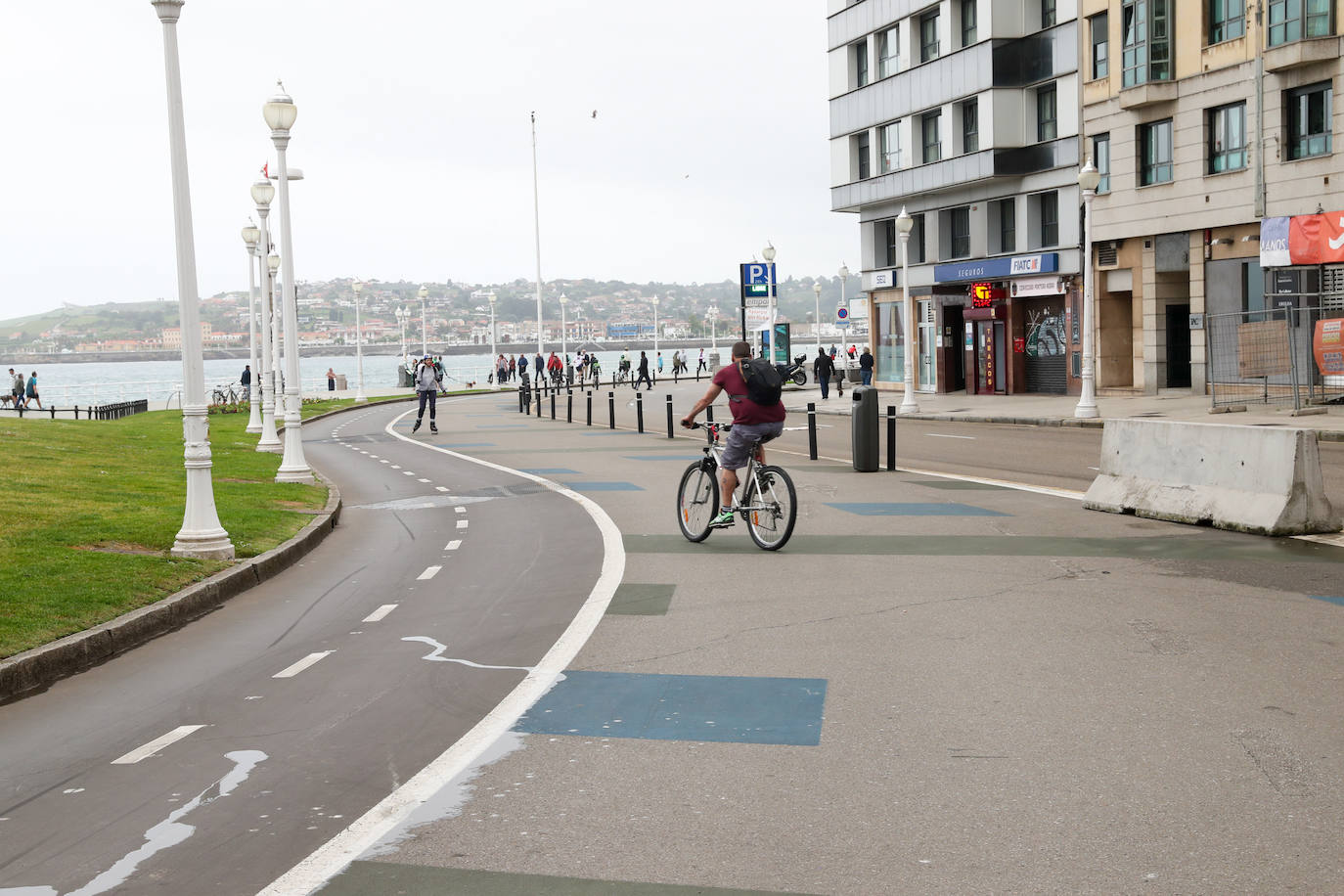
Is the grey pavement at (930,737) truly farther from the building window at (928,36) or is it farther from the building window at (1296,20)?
the building window at (928,36)

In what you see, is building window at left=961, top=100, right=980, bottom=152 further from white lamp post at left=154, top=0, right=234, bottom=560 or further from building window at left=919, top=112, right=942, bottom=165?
white lamp post at left=154, top=0, right=234, bottom=560

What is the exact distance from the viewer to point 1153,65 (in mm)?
38156

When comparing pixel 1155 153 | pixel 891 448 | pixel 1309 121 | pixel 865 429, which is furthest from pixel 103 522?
pixel 1155 153

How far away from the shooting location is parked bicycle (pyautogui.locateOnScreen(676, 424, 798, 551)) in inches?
487

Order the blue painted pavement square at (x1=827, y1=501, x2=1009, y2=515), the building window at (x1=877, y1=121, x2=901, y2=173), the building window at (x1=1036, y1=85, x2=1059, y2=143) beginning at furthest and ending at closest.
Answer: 1. the building window at (x1=877, y1=121, x2=901, y2=173)
2. the building window at (x1=1036, y1=85, x2=1059, y2=143)
3. the blue painted pavement square at (x1=827, y1=501, x2=1009, y2=515)

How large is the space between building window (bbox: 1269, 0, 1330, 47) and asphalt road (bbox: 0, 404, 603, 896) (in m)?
27.0

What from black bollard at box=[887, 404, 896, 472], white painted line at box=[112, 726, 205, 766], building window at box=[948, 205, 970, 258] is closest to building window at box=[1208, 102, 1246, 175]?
building window at box=[948, 205, 970, 258]

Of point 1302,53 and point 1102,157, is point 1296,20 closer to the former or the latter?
point 1302,53

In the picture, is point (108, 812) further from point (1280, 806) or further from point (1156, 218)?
point (1156, 218)

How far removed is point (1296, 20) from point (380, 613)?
30.5 metres

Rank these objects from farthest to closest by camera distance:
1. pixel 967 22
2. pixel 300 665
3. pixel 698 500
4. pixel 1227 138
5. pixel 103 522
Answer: pixel 967 22 → pixel 1227 138 → pixel 103 522 → pixel 698 500 → pixel 300 665

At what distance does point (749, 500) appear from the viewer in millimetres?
12656

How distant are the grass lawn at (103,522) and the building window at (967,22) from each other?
102 feet

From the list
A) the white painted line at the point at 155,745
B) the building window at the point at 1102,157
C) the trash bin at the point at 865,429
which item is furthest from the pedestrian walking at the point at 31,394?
the white painted line at the point at 155,745
